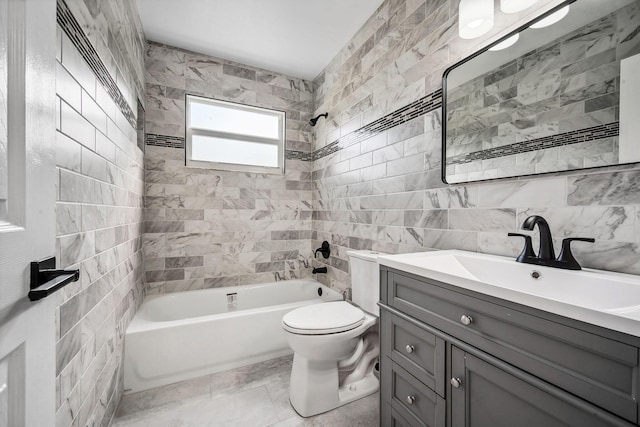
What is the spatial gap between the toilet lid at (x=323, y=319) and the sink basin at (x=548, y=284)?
1.85 feet

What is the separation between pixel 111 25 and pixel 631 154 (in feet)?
7.75

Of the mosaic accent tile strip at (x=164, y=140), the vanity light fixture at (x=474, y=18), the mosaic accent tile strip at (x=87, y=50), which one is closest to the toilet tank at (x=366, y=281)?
the vanity light fixture at (x=474, y=18)

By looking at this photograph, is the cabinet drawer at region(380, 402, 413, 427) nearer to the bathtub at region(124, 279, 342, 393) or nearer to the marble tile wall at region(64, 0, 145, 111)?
the bathtub at region(124, 279, 342, 393)

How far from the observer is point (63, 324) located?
93 centimetres

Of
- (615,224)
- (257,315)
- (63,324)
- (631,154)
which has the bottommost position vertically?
(257,315)

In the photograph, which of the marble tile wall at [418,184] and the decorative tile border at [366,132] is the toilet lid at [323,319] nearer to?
the marble tile wall at [418,184]

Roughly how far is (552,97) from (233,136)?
8.35 ft

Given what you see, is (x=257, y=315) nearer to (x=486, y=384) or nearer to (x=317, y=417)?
(x=317, y=417)

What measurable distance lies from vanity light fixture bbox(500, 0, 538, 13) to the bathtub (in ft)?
7.16

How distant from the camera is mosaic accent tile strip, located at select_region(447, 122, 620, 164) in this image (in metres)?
0.93

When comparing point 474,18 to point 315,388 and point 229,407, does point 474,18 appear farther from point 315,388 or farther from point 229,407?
point 229,407

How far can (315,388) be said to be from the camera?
1.58 metres

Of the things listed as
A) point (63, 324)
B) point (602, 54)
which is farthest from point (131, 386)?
point (602, 54)

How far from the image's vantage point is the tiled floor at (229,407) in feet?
4.95
